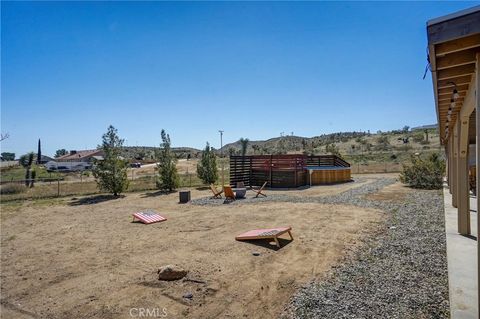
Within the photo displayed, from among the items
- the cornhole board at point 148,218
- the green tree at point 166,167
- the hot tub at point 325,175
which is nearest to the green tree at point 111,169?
the green tree at point 166,167

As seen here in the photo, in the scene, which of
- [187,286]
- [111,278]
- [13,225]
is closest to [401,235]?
[187,286]

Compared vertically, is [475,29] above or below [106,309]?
above

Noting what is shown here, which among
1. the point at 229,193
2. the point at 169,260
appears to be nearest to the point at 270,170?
the point at 229,193

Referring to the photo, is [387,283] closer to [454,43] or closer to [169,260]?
[454,43]

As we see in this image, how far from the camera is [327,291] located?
14.7ft

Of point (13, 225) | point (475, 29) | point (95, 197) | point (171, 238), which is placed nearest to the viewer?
point (475, 29)

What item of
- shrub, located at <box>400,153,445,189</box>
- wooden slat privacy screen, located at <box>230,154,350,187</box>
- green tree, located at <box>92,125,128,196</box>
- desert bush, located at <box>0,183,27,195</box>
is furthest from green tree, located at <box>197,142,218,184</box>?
shrub, located at <box>400,153,445,189</box>

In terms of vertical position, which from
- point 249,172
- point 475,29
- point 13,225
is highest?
point 475,29

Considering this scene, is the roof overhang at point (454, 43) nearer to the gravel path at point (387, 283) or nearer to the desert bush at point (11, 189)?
the gravel path at point (387, 283)

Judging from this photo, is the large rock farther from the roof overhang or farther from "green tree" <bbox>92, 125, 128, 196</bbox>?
"green tree" <bbox>92, 125, 128, 196</bbox>

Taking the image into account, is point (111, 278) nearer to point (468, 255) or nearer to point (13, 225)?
point (468, 255)

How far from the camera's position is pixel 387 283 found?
182 inches

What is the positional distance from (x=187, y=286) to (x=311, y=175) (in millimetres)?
17125

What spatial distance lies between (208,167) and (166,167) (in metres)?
3.38
